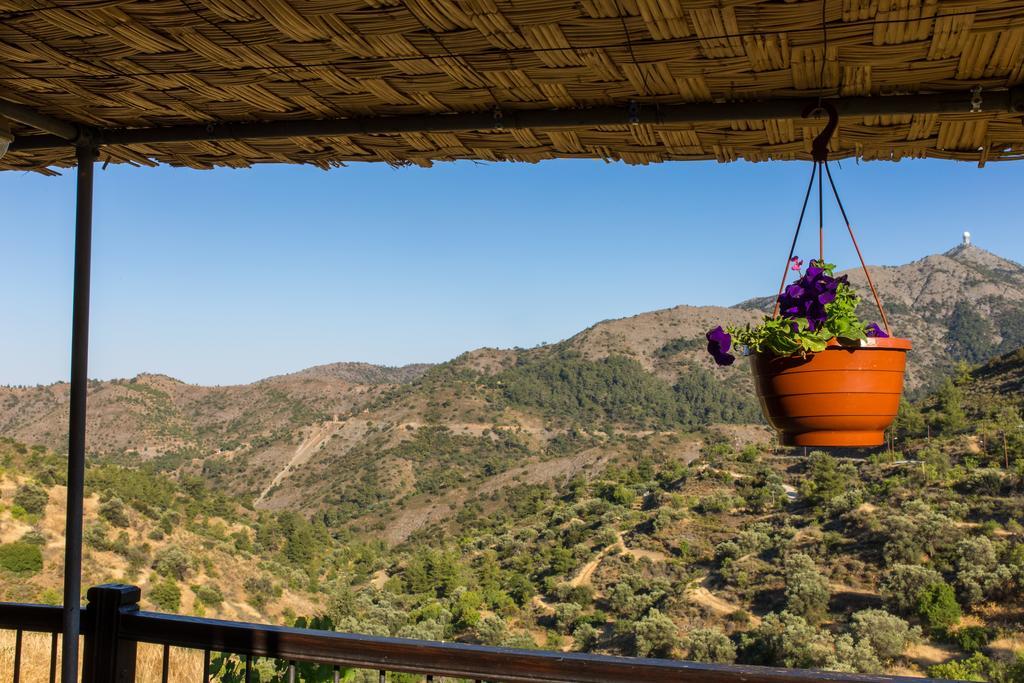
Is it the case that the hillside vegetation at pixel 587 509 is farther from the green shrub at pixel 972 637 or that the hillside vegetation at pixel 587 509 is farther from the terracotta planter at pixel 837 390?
the terracotta planter at pixel 837 390

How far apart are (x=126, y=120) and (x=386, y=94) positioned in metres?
0.71

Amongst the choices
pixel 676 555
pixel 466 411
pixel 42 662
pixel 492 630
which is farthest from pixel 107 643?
pixel 466 411

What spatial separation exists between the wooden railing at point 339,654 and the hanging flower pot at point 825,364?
17.6 inches

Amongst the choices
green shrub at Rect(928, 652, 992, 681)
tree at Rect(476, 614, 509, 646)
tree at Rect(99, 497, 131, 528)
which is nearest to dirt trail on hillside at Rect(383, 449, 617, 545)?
tree at Rect(476, 614, 509, 646)

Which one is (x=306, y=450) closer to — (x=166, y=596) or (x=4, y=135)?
(x=166, y=596)

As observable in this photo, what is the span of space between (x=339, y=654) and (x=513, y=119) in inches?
44.3

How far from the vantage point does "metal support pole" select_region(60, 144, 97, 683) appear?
179cm

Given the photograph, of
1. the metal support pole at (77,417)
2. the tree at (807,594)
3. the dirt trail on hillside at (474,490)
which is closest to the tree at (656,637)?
the tree at (807,594)

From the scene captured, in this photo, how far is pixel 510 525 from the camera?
27.3 m

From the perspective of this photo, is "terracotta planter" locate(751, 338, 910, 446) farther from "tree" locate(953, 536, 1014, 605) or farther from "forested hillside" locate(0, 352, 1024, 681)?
"tree" locate(953, 536, 1014, 605)

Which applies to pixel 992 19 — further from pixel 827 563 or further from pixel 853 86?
pixel 827 563

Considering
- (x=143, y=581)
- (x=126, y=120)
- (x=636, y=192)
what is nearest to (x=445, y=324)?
(x=636, y=192)

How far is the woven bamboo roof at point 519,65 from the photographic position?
129 cm

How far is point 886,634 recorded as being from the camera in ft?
50.1
